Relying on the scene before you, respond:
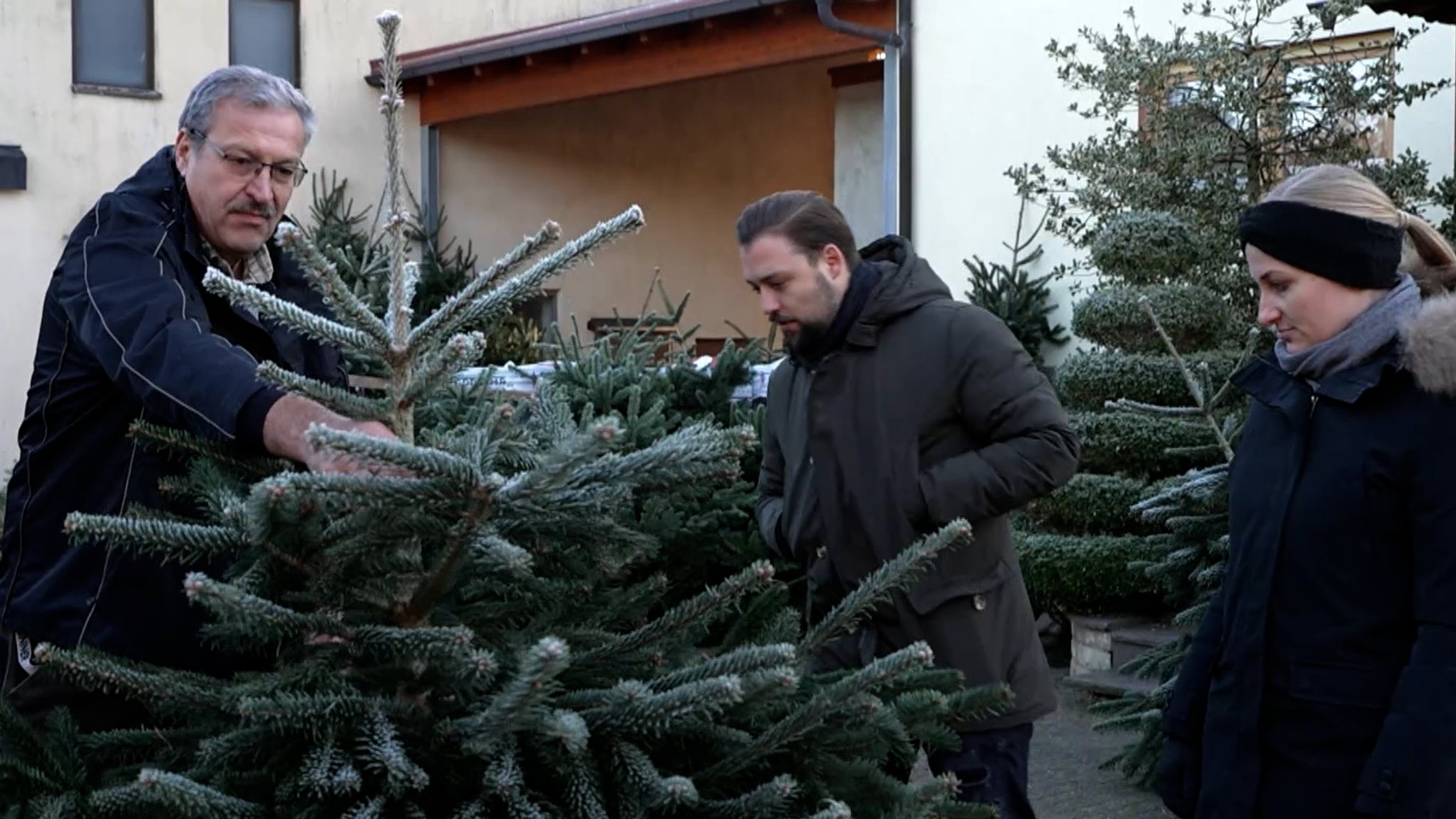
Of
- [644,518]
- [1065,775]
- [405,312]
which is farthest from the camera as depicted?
[1065,775]

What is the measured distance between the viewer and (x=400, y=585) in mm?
1928

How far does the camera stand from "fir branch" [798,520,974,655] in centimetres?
213

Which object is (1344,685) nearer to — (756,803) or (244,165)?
(756,803)

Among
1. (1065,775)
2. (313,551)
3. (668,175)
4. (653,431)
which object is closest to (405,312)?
(313,551)

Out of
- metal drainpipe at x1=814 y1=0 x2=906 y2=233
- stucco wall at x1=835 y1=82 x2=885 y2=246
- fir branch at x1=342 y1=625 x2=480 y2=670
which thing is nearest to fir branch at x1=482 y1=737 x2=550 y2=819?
fir branch at x1=342 y1=625 x2=480 y2=670

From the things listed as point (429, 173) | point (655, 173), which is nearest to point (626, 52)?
point (429, 173)

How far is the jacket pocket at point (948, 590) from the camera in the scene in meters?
3.60

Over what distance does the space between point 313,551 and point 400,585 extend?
0.35ft

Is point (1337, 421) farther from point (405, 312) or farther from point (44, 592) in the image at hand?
point (44, 592)

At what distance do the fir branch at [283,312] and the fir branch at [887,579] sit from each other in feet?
2.33

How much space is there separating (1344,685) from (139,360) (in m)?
1.96

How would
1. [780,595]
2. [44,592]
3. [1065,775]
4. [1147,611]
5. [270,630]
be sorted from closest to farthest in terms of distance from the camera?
[270,630], [780,595], [44,592], [1065,775], [1147,611]

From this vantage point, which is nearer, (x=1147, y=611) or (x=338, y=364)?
(x=338, y=364)

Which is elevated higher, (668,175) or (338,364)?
(668,175)
